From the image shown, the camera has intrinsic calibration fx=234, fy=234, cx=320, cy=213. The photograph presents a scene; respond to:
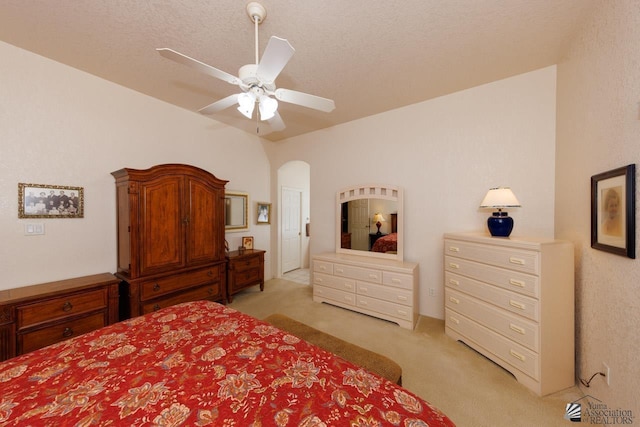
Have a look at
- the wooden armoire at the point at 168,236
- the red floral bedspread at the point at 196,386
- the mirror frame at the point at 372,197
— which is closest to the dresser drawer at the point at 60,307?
the wooden armoire at the point at 168,236

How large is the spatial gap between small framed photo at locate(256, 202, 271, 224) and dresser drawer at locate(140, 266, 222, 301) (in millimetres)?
1365

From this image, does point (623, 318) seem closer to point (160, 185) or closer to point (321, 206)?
point (321, 206)

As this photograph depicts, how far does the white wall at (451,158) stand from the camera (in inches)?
96.3

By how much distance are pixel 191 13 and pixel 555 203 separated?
367 centimetres

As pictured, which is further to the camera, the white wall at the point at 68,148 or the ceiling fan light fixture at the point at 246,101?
the white wall at the point at 68,148

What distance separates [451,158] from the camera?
2.94m

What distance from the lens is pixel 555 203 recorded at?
2.37 meters

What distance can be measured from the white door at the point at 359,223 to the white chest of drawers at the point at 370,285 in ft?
0.76

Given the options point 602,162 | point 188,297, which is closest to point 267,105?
point 602,162

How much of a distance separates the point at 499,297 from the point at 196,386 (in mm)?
2353

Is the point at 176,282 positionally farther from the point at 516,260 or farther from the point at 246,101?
the point at 516,260

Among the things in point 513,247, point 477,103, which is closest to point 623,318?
point 513,247

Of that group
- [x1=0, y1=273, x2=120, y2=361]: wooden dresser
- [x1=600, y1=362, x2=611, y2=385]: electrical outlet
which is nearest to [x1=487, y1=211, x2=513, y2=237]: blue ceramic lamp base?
[x1=600, y1=362, x2=611, y2=385]: electrical outlet

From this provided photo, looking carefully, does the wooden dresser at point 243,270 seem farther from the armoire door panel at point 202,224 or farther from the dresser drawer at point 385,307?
the dresser drawer at point 385,307
